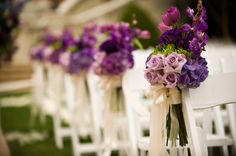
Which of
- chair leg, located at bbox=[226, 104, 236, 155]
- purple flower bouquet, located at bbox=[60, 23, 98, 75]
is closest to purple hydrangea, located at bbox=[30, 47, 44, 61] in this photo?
purple flower bouquet, located at bbox=[60, 23, 98, 75]

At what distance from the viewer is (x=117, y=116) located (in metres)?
3.53

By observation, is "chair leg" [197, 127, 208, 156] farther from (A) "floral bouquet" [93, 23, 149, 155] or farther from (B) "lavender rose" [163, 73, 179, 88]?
(A) "floral bouquet" [93, 23, 149, 155]

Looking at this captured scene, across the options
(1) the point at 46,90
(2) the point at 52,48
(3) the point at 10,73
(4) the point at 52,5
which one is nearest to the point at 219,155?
(2) the point at 52,48

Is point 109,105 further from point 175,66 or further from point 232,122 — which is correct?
point 175,66

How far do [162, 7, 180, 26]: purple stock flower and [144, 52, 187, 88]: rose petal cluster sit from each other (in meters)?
0.15

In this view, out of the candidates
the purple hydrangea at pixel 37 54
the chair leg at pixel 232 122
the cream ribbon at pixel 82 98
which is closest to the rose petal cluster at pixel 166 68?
the chair leg at pixel 232 122

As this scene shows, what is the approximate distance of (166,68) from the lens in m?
2.29

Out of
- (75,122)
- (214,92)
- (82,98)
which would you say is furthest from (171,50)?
(75,122)

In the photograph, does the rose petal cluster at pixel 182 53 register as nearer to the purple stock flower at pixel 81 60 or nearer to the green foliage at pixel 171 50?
the green foliage at pixel 171 50

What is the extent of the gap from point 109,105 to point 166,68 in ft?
4.03

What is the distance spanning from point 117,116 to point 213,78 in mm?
1270

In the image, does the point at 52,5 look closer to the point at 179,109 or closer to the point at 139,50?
the point at 139,50

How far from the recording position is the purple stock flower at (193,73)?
229cm

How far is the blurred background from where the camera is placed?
4117 mm
